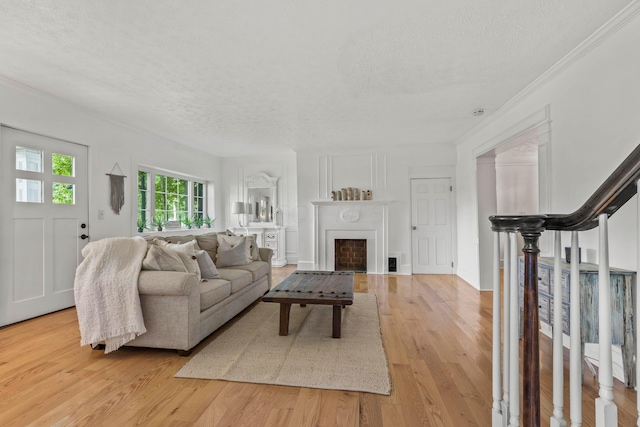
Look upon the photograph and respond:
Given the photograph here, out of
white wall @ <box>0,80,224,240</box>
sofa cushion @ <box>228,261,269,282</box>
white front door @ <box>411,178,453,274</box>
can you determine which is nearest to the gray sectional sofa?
sofa cushion @ <box>228,261,269,282</box>

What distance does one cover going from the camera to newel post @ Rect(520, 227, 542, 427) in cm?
99

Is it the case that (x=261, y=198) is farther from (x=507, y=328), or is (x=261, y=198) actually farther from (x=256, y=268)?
(x=507, y=328)

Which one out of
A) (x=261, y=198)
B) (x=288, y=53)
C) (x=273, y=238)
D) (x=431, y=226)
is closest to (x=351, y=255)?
(x=431, y=226)

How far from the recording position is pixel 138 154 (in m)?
4.65

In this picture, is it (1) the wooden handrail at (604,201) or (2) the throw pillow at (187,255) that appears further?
(2) the throw pillow at (187,255)

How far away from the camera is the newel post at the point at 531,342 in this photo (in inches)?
38.8

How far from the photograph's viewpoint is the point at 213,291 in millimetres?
2730

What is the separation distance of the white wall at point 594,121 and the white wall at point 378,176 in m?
2.23

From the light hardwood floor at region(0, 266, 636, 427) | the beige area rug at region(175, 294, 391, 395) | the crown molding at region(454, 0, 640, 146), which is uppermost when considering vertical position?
the crown molding at region(454, 0, 640, 146)

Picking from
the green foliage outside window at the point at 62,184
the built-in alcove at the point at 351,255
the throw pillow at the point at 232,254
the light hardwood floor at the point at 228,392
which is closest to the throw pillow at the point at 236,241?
the throw pillow at the point at 232,254

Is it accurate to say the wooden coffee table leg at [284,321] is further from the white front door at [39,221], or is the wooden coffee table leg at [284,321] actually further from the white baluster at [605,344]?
the white front door at [39,221]

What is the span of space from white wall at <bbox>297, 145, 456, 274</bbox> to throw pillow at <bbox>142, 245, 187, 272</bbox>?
3.32 metres

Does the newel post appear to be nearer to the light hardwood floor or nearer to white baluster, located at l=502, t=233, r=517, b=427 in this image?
white baluster, located at l=502, t=233, r=517, b=427

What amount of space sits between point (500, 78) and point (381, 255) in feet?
11.3
